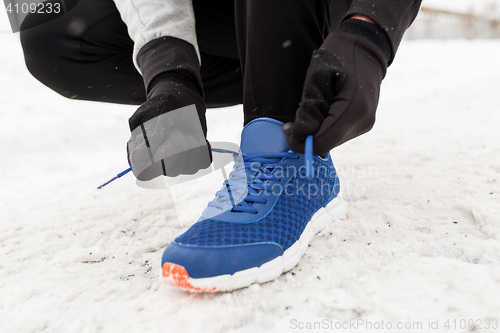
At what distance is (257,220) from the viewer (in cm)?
60

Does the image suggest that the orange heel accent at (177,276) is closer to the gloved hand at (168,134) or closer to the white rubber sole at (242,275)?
the white rubber sole at (242,275)

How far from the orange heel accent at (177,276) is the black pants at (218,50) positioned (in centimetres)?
37

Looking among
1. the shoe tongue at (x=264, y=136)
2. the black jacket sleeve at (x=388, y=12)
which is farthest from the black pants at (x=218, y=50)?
the black jacket sleeve at (x=388, y=12)

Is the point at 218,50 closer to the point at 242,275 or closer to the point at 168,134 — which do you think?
the point at 168,134

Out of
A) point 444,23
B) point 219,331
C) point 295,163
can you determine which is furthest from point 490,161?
point 444,23

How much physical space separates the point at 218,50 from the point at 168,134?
0.64m

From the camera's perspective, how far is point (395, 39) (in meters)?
0.57

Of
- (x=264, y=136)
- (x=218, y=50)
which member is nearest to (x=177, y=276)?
(x=264, y=136)

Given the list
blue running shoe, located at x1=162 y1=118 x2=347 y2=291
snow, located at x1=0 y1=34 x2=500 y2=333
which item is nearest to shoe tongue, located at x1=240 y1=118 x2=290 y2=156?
blue running shoe, located at x1=162 y1=118 x2=347 y2=291

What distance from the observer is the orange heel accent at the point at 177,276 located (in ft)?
1.67

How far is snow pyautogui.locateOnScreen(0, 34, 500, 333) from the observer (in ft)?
1.48

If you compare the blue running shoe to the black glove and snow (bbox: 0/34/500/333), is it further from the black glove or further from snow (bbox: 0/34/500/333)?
the black glove

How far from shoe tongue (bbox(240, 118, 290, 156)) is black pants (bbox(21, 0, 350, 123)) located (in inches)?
1.1

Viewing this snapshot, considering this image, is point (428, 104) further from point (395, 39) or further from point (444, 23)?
point (444, 23)
